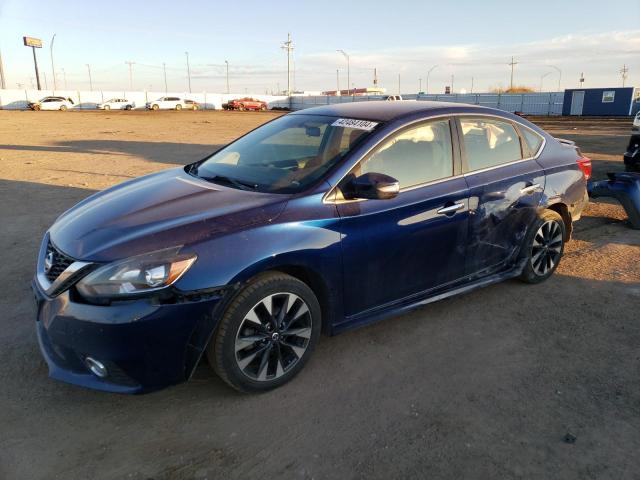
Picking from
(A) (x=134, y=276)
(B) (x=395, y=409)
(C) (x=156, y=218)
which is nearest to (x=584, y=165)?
(B) (x=395, y=409)

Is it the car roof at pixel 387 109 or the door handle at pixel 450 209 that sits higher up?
the car roof at pixel 387 109

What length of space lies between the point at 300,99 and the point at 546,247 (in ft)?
237

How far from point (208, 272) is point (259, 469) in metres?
1.03

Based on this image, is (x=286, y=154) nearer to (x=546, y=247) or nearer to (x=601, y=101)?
(x=546, y=247)

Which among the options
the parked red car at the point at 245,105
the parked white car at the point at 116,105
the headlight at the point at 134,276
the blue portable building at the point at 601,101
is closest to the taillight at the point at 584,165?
the headlight at the point at 134,276

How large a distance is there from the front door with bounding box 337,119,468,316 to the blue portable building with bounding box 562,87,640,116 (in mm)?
45403

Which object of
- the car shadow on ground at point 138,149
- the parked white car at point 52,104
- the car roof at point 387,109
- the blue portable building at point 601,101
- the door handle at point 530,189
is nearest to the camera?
the car roof at point 387,109

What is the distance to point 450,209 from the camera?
12.2 feet

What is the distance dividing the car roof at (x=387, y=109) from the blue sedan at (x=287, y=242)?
0.02 metres

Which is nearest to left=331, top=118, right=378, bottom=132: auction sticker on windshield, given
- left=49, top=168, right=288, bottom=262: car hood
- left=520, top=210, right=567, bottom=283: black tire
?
left=49, top=168, right=288, bottom=262: car hood

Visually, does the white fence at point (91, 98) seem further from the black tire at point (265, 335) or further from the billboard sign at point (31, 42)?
the black tire at point (265, 335)

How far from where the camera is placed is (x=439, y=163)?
151 inches

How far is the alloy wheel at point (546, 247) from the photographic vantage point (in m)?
4.65

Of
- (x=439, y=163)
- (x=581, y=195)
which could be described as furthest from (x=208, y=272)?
(x=581, y=195)
